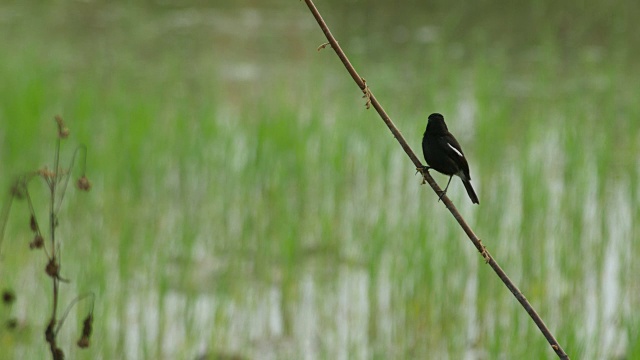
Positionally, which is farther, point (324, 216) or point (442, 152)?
point (324, 216)

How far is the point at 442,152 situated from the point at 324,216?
3353 millimetres

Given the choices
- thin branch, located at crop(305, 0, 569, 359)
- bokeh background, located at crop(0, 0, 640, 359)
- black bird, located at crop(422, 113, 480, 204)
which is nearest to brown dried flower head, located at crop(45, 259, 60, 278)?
black bird, located at crop(422, 113, 480, 204)

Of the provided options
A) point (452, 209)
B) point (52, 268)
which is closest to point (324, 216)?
point (52, 268)

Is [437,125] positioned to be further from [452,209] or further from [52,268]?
[52,268]

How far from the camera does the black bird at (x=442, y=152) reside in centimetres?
162

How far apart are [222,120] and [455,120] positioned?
1.49 m

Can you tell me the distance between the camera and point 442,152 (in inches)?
64.1

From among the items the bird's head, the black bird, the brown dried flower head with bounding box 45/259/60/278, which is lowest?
the brown dried flower head with bounding box 45/259/60/278

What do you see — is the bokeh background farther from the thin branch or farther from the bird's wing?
the thin branch

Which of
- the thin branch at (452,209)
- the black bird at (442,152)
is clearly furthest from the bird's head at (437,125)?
the thin branch at (452,209)

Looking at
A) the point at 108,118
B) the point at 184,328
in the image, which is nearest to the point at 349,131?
the point at 108,118

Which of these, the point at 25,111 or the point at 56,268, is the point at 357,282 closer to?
the point at 25,111

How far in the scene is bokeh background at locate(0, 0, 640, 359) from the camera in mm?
4133

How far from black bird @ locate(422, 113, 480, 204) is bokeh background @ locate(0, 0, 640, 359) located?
1.81 metres
